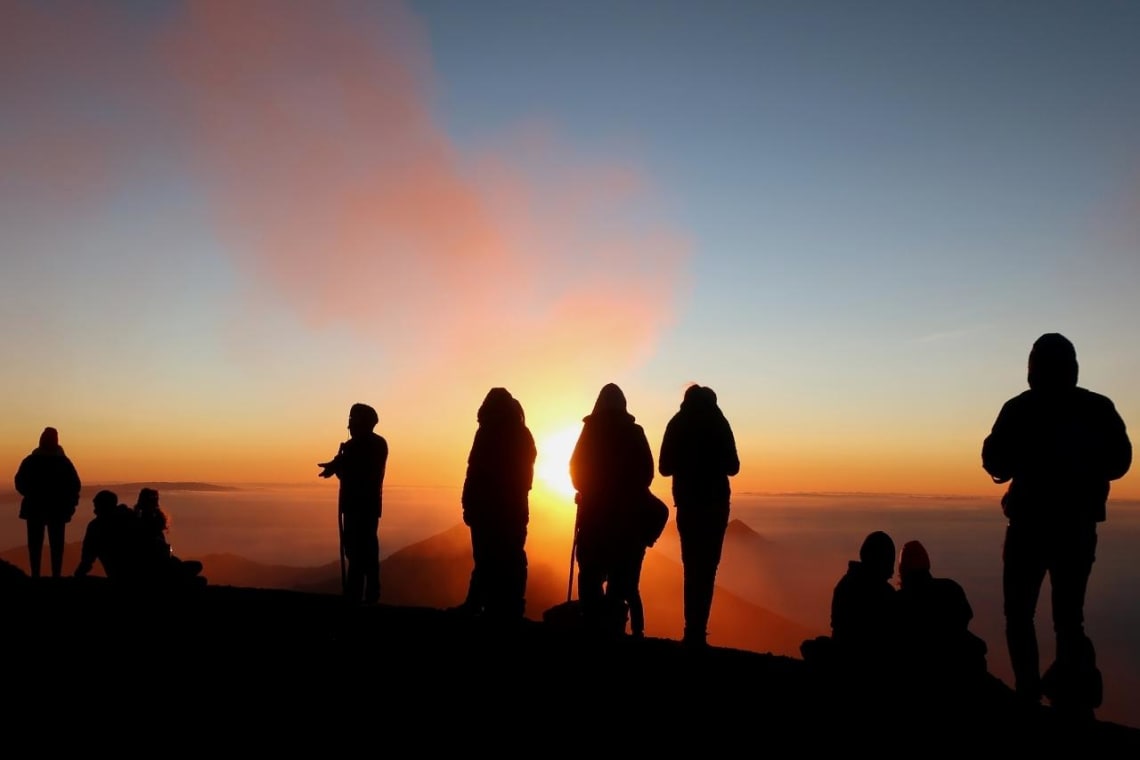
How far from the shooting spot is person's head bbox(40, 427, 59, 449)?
13.7m

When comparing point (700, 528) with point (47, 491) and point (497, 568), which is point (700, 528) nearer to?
point (497, 568)

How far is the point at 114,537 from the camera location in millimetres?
9789

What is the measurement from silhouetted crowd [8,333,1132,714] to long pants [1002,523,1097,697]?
1 cm

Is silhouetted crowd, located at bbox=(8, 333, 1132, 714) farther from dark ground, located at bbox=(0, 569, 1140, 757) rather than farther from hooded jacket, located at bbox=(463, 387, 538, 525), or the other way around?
dark ground, located at bbox=(0, 569, 1140, 757)

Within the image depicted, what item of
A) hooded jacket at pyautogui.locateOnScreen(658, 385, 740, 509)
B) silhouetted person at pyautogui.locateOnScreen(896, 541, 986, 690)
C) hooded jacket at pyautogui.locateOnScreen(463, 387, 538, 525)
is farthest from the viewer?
hooded jacket at pyautogui.locateOnScreen(463, 387, 538, 525)

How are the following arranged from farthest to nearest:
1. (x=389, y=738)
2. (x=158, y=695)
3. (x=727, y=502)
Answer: (x=727, y=502) → (x=158, y=695) → (x=389, y=738)

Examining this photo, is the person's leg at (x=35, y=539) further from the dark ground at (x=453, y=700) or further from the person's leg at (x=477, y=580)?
the person's leg at (x=477, y=580)

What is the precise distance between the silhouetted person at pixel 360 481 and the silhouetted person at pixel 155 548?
1973 millimetres

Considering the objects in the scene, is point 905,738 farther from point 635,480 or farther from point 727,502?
point 635,480

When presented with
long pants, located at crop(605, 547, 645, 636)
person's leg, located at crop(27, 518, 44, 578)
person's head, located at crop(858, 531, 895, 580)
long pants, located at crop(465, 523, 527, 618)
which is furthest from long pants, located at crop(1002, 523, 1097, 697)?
person's leg, located at crop(27, 518, 44, 578)

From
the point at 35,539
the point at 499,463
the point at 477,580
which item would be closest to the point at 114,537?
the point at 477,580

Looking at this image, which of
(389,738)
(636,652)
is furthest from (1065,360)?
(389,738)

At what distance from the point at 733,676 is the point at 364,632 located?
361 centimetres

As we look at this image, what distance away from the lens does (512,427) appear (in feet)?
32.3
